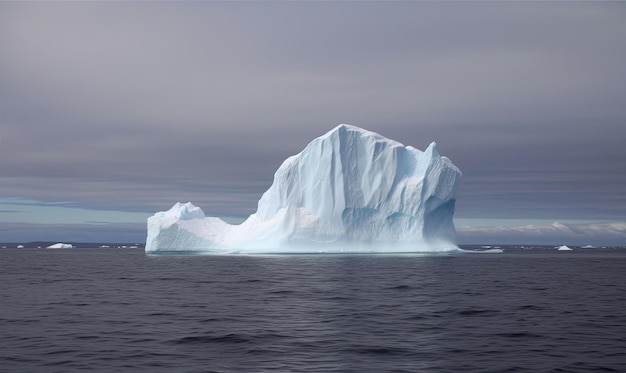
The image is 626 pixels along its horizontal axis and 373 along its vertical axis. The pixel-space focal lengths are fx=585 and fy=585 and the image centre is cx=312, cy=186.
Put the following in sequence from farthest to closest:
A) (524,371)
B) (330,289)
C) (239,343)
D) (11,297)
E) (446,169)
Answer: (446,169)
(330,289)
(11,297)
(239,343)
(524,371)

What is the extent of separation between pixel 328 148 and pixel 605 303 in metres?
35.3

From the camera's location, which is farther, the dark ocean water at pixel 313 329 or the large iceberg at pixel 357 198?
the large iceberg at pixel 357 198

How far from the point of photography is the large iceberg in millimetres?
52531

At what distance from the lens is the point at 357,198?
5297 centimetres

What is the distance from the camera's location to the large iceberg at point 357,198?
52.5 m

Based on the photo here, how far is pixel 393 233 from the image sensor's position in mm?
53500

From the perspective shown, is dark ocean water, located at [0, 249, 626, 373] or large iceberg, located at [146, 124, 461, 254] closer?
dark ocean water, located at [0, 249, 626, 373]

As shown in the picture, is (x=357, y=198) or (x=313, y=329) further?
(x=357, y=198)

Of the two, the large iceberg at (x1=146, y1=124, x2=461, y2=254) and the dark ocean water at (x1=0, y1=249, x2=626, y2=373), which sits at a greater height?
the large iceberg at (x1=146, y1=124, x2=461, y2=254)

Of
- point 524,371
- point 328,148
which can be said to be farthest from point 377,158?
point 524,371

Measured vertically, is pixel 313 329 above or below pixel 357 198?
below

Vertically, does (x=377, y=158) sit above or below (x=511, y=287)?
above

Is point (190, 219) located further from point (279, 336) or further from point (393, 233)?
point (279, 336)

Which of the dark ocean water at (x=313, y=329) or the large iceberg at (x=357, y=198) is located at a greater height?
the large iceberg at (x=357, y=198)
